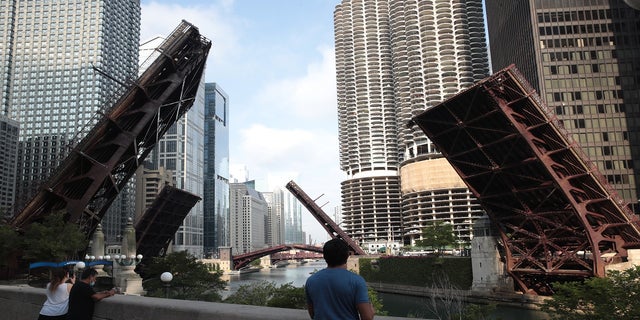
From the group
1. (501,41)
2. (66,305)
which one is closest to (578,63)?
(501,41)

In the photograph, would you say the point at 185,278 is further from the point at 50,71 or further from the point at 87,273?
the point at 50,71

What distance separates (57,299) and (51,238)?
96.0ft

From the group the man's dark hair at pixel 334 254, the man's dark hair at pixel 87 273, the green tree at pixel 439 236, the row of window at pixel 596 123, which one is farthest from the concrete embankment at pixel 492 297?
the man's dark hair at pixel 334 254

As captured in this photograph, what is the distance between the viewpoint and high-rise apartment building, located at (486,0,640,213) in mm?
73688

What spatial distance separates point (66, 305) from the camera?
22.9 feet

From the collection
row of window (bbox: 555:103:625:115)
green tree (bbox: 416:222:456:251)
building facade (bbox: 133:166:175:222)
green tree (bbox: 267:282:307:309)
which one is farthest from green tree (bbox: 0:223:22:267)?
building facade (bbox: 133:166:175:222)

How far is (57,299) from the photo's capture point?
23.0 ft

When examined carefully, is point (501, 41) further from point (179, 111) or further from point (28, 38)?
point (28, 38)

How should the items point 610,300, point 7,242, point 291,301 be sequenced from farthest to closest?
point 7,242 < point 291,301 < point 610,300

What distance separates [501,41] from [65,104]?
131m

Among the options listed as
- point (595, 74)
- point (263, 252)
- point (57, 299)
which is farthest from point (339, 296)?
point (263, 252)

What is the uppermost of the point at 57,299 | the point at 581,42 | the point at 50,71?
the point at 50,71

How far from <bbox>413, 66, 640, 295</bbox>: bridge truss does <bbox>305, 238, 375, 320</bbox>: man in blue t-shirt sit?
32.3 meters

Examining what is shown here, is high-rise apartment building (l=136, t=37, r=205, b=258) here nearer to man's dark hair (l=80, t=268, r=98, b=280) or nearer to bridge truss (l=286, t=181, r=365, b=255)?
bridge truss (l=286, t=181, r=365, b=255)
